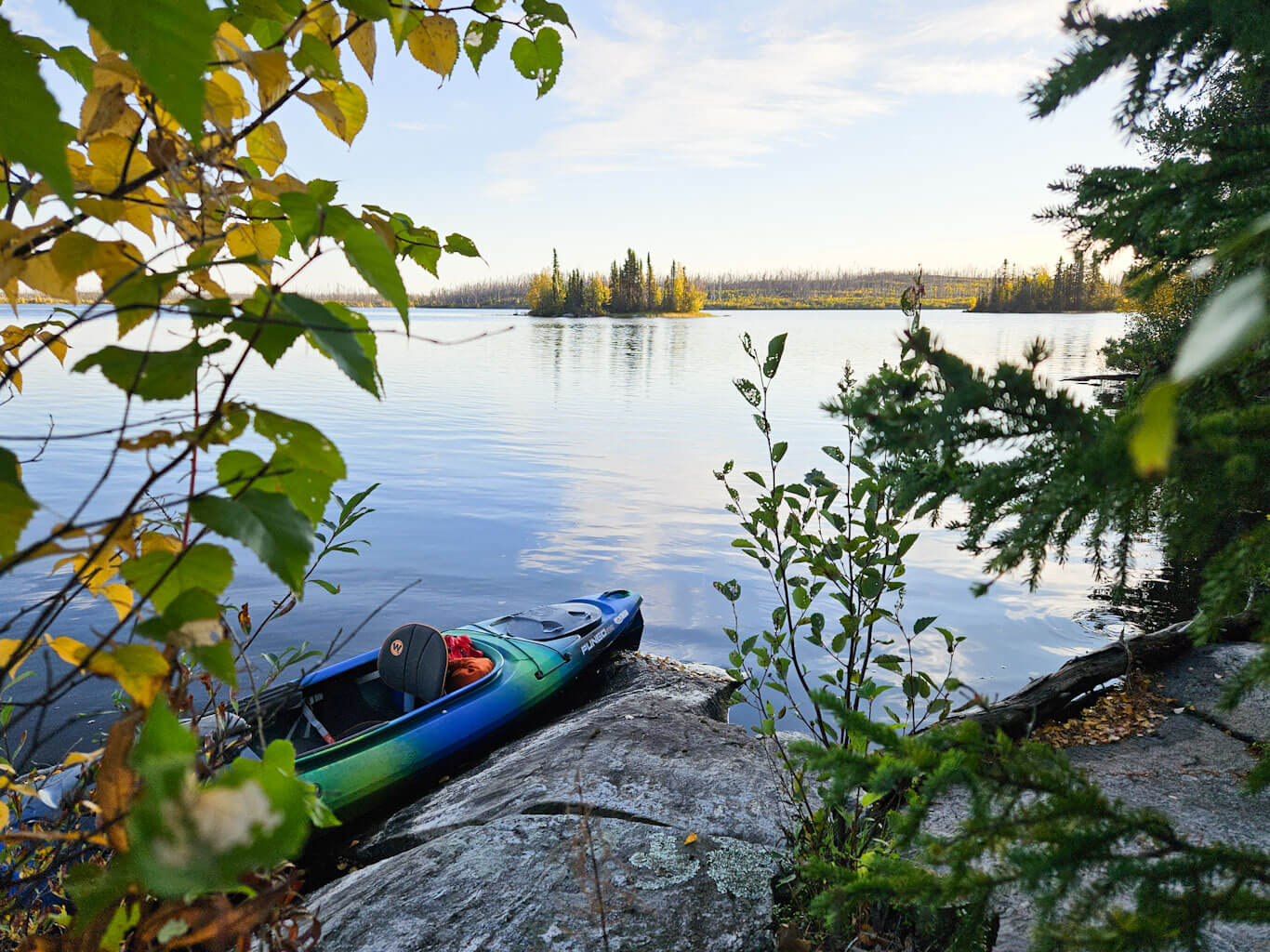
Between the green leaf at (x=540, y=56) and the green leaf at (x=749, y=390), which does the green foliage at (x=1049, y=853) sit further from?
the green leaf at (x=749, y=390)

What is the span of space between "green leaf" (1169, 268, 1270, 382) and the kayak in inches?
190

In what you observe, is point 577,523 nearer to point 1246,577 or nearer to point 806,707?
point 806,707

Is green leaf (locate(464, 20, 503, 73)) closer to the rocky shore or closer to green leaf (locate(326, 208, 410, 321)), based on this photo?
green leaf (locate(326, 208, 410, 321))

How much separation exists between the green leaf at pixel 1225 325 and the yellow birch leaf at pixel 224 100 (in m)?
1.04

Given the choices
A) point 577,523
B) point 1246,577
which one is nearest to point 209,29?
point 1246,577

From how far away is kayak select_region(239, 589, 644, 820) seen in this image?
5191 mm

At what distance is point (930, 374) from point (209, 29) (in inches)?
47.0

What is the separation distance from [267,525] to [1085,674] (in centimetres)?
670

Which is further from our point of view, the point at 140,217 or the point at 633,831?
Result: the point at 633,831

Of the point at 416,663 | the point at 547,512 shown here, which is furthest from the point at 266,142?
the point at 547,512

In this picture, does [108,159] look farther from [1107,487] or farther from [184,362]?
[1107,487]

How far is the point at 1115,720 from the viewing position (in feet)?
18.4

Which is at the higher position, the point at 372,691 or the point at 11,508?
the point at 11,508

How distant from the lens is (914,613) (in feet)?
36.7
